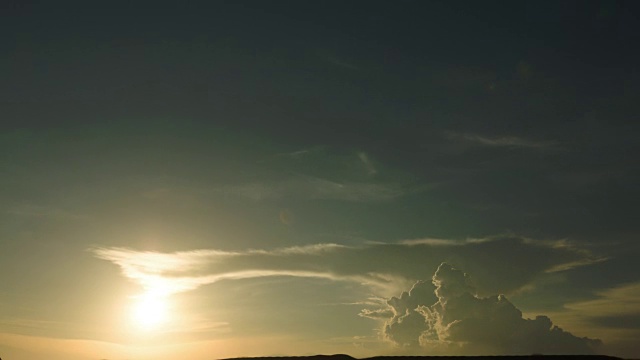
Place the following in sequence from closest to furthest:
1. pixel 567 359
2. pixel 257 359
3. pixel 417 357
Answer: pixel 567 359 → pixel 417 357 → pixel 257 359

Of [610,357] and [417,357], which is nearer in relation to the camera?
[610,357]

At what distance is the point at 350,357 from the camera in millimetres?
138375

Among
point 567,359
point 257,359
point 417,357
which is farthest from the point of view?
point 257,359

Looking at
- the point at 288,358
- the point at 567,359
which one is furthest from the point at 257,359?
the point at 567,359

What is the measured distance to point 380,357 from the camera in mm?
137750

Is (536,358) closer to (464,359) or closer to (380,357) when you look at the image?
(464,359)

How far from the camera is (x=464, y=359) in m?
128

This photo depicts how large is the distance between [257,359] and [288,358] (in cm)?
1423

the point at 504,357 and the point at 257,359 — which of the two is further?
the point at 257,359

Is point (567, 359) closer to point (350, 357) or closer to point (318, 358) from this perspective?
point (350, 357)

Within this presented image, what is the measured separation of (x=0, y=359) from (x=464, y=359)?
17154 centimetres

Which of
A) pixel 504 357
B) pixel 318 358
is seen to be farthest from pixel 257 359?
pixel 504 357

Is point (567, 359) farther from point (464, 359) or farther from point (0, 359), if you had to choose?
point (0, 359)

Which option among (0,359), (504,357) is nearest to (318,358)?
(504,357)
